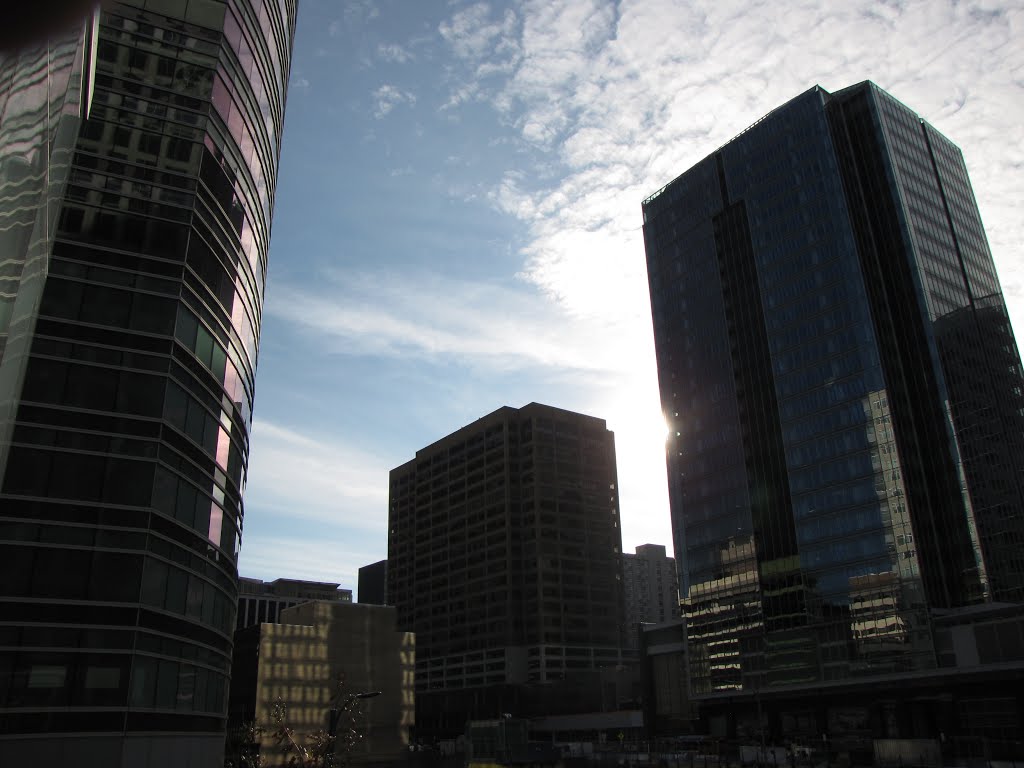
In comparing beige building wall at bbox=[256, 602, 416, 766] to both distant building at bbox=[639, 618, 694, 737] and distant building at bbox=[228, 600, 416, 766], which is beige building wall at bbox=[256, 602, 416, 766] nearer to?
distant building at bbox=[228, 600, 416, 766]

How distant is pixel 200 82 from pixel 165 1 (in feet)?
12.8

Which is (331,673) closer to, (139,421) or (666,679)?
(666,679)

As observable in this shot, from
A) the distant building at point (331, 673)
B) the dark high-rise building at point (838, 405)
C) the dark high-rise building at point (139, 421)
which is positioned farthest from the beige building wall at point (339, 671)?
the dark high-rise building at point (139, 421)

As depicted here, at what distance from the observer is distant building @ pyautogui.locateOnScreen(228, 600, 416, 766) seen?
3639 inches

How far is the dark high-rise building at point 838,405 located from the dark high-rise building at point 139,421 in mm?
90338

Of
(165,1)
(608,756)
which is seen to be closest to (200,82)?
(165,1)

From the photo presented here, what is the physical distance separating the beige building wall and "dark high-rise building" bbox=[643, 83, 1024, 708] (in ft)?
164

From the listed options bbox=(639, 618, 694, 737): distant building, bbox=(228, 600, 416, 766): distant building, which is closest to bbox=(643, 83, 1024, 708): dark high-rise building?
bbox=(639, 618, 694, 737): distant building

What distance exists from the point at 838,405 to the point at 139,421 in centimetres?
10421

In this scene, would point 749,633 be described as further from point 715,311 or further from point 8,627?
point 8,627

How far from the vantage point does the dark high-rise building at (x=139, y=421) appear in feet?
92.5

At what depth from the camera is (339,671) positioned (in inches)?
3772

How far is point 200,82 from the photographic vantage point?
37.2 m

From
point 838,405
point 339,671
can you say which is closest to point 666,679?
point 838,405
